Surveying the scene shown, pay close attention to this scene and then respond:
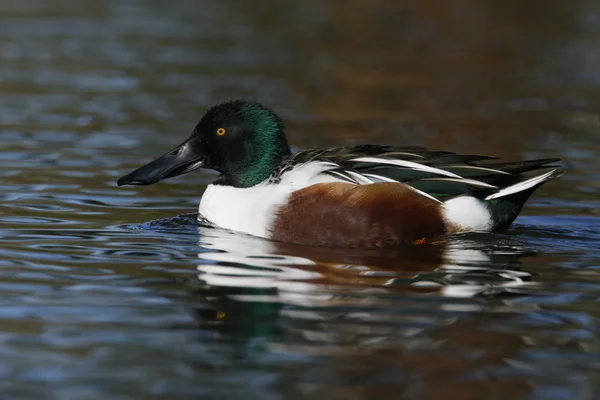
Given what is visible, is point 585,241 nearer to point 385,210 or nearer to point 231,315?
point 385,210

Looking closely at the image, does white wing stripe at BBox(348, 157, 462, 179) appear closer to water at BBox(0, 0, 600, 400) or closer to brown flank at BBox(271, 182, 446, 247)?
brown flank at BBox(271, 182, 446, 247)

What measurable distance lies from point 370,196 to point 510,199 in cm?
87

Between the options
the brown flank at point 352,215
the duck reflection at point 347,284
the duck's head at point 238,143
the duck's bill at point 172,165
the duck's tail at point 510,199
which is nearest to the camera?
the duck reflection at point 347,284

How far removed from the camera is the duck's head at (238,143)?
24.0ft

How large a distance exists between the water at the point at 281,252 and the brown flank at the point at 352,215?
134mm

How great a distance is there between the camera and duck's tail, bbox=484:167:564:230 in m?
6.91

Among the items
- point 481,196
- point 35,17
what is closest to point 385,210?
point 481,196

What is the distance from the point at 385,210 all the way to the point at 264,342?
222 cm

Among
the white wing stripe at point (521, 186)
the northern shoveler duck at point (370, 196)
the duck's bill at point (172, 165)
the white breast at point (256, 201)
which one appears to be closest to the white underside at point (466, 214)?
the northern shoveler duck at point (370, 196)

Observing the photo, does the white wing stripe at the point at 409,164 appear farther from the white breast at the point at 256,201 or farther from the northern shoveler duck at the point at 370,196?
the white breast at the point at 256,201

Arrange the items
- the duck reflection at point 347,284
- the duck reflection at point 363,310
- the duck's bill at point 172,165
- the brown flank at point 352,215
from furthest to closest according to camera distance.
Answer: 1. the duck's bill at point 172,165
2. the brown flank at point 352,215
3. the duck reflection at point 347,284
4. the duck reflection at point 363,310

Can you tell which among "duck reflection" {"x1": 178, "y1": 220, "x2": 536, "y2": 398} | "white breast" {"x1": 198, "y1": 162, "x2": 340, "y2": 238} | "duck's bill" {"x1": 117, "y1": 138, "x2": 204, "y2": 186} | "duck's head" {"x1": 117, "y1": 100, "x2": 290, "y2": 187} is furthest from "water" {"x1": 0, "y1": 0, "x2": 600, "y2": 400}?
"duck's head" {"x1": 117, "y1": 100, "x2": 290, "y2": 187}

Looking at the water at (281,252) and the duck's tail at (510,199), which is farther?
the duck's tail at (510,199)

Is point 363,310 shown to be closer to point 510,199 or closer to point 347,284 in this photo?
point 347,284
